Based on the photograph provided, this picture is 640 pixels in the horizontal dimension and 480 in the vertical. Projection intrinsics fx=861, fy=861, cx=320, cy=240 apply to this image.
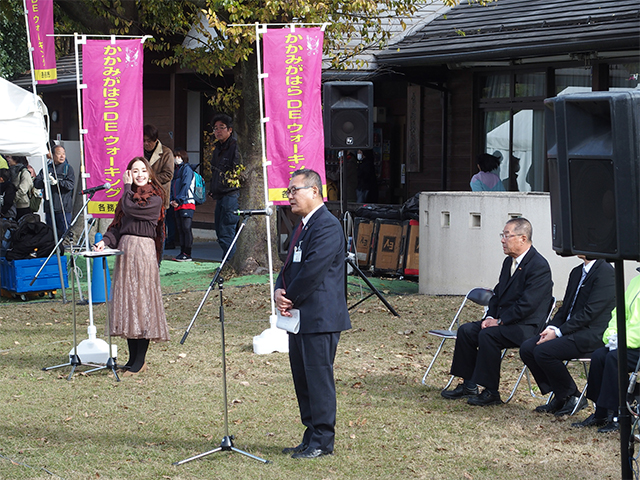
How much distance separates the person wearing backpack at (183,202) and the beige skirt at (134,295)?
8.25 metres

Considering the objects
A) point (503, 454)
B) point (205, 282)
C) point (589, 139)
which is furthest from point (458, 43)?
point (589, 139)

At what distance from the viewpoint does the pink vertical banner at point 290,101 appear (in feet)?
30.0

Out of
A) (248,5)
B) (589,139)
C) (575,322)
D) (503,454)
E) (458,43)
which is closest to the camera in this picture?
(589,139)

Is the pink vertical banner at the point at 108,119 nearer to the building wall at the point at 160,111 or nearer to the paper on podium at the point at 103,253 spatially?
the paper on podium at the point at 103,253

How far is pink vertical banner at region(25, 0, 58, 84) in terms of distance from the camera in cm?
1062

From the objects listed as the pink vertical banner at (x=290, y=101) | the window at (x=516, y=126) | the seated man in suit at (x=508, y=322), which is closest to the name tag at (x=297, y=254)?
the seated man in suit at (x=508, y=322)

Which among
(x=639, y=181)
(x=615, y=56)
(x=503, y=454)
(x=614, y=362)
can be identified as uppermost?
(x=615, y=56)

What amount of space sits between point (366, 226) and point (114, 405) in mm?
8189

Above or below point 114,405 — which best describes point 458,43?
above

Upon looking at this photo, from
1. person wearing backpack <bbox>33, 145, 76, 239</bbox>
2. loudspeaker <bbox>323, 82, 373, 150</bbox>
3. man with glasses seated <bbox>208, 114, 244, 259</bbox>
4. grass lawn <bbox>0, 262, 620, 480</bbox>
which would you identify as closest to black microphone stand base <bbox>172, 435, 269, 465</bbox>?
grass lawn <bbox>0, 262, 620, 480</bbox>

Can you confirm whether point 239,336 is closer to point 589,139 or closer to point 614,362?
point 614,362

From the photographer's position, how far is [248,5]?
12117mm

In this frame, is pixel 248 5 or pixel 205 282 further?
pixel 205 282

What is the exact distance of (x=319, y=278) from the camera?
5.44 m
